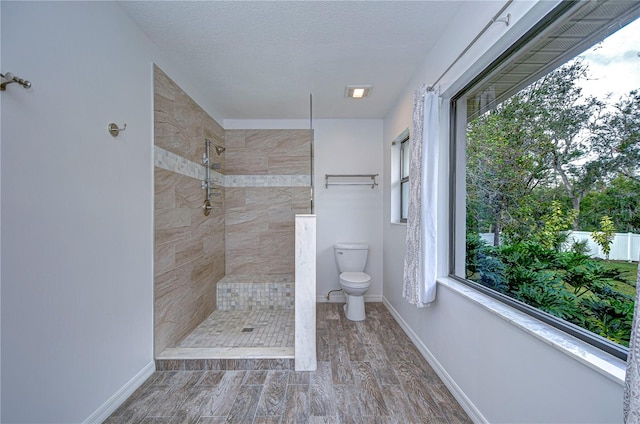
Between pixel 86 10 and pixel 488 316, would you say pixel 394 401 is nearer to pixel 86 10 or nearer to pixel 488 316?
pixel 488 316

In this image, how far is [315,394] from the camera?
5.88ft

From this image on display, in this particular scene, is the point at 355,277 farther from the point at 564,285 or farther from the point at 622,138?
the point at 622,138

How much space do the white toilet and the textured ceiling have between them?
5.55 feet

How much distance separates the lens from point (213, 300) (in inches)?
125

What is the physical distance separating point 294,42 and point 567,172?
5.84 feet

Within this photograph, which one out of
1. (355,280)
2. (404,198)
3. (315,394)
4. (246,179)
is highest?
(246,179)

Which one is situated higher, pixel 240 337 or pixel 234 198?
pixel 234 198

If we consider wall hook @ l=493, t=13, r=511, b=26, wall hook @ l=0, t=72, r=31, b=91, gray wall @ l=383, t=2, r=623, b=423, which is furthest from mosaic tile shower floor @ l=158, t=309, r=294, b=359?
wall hook @ l=493, t=13, r=511, b=26

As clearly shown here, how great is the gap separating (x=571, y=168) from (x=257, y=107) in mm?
2900

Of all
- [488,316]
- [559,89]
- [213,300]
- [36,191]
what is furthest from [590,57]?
[213,300]

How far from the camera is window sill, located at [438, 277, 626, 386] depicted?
2.80 feet

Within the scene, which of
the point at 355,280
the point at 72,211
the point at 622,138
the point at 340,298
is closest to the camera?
the point at 622,138

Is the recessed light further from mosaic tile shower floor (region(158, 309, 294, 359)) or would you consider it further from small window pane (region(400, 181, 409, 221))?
mosaic tile shower floor (region(158, 309, 294, 359))

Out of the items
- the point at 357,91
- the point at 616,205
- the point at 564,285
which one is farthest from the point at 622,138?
the point at 357,91
